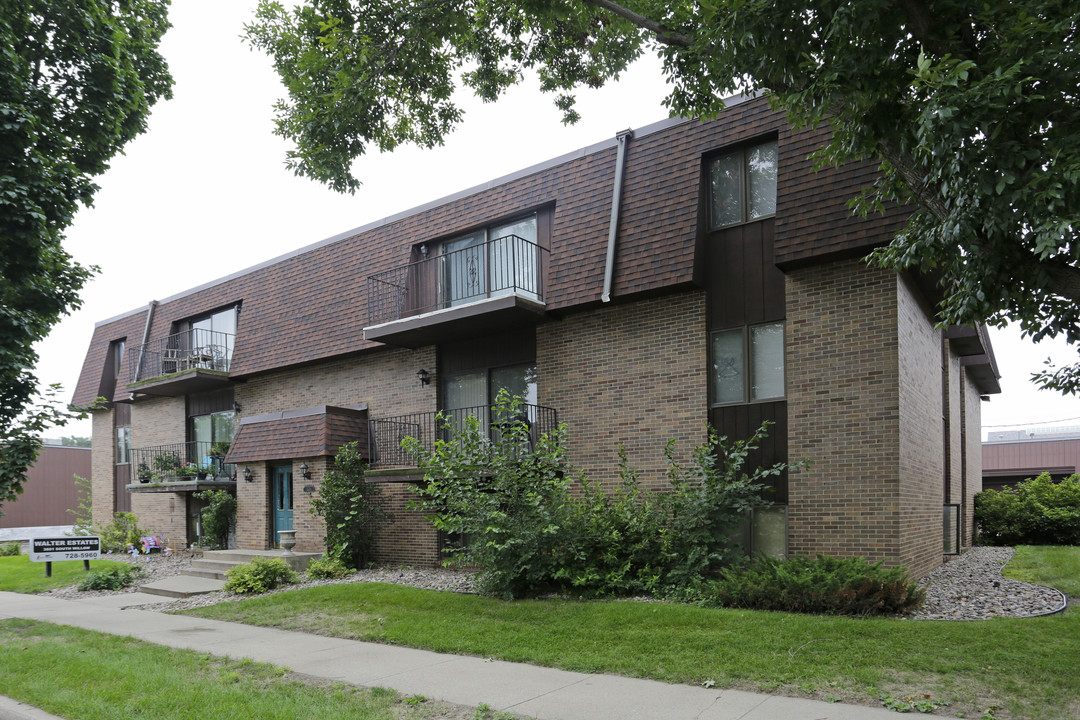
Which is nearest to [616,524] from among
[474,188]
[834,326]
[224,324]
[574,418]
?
[574,418]

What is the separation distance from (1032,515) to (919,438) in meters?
9.02

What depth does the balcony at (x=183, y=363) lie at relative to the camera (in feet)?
67.1

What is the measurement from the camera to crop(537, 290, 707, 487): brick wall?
1222 centimetres

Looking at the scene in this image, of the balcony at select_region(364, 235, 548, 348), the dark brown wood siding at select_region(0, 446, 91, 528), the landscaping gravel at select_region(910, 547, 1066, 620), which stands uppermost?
the balcony at select_region(364, 235, 548, 348)

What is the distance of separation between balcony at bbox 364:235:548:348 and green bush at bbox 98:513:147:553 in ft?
38.0

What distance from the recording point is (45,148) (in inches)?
432

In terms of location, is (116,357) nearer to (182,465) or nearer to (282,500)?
(182,465)

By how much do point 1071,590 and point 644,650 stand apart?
22.7ft

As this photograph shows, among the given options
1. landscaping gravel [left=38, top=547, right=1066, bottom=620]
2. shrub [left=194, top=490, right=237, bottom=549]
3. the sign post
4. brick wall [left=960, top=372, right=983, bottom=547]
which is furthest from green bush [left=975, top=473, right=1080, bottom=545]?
the sign post

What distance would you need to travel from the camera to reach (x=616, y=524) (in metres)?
11.0

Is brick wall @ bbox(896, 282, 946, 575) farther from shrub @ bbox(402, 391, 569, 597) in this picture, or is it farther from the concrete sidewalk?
the concrete sidewalk

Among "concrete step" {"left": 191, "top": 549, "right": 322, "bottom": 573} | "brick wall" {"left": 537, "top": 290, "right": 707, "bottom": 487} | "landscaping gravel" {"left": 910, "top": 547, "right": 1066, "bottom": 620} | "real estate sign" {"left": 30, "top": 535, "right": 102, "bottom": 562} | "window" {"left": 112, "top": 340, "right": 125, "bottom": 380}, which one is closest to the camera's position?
"landscaping gravel" {"left": 910, "top": 547, "right": 1066, "bottom": 620}

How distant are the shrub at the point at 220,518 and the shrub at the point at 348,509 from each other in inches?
192

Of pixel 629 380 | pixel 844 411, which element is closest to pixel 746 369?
pixel 844 411
